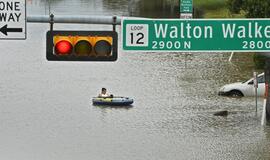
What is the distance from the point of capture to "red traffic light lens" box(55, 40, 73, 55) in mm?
11078

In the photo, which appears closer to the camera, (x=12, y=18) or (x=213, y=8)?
(x=12, y=18)

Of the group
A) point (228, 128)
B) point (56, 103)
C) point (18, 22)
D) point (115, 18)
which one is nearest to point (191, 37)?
point (115, 18)

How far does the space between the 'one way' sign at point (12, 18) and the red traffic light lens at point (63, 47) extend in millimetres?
655

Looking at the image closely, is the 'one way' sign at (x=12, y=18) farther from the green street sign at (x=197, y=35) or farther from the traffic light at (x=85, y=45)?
the green street sign at (x=197, y=35)

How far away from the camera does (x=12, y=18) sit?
37.7ft

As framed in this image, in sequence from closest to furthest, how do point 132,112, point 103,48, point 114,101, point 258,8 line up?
point 103,48, point 132,112, point 114,101, point 258,8

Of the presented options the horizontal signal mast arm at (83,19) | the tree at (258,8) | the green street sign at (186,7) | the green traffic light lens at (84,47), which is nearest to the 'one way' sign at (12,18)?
the horizontal signal mast arm at (83,19)

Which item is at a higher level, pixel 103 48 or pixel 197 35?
pixel 197 35

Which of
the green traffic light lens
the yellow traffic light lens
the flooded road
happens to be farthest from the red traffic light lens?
the flooded road

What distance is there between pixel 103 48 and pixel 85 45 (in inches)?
10.2

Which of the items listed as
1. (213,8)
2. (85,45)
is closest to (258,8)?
(85,45)

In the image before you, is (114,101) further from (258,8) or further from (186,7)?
(186,7)

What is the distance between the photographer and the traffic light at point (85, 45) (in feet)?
36.2

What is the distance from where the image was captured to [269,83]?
25.3 metres
